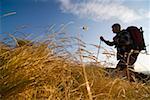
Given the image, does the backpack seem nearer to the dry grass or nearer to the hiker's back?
the hiker's back

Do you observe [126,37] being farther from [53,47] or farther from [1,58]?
[1,58]

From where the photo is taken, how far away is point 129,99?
4.29 meters

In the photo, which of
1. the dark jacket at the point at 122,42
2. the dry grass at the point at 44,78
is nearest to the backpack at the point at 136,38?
the dark jacket at the point at 122,42

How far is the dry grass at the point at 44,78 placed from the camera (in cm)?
358

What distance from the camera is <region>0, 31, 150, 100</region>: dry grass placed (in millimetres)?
3582

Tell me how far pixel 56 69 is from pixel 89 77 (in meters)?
0.56

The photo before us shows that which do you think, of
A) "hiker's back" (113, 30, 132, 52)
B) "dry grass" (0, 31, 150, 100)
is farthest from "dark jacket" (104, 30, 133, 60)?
"dry grass" (0, 31, 150, 100)

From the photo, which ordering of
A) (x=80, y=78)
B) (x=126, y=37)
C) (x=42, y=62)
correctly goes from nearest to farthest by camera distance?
1. (x=42, y=62)
2. (x=80, y=78)
3. (x=126, y=37)

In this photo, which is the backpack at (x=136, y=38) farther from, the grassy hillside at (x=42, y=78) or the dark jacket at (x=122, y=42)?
the grassy hillside at (x=42, y=78)

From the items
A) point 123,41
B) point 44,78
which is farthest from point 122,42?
point 44,78

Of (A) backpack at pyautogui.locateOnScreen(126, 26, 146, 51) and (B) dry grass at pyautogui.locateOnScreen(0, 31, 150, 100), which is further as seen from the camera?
(A) backpack at pyautogui.locateOnScreen(126, 26, 146, 51)

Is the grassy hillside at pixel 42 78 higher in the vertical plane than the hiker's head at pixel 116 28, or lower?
lower

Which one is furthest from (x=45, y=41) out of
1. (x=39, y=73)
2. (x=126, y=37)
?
(x=126, y=37)

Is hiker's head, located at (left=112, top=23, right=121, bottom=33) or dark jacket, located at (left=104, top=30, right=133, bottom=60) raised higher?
hiker's head, located at (left=112, top=23, right=121, bottom=33)
